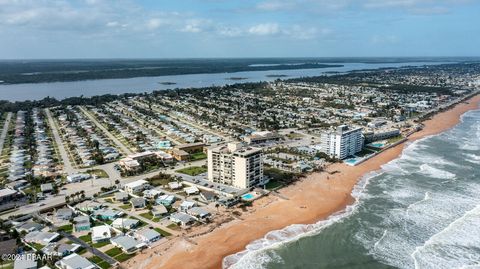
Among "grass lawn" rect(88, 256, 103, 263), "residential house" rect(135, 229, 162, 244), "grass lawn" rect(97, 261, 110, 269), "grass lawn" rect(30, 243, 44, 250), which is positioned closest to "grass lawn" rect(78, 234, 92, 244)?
"grass lawn" rect(88, 256, 103, 263)

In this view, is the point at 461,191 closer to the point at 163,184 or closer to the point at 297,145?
the point at 297,145

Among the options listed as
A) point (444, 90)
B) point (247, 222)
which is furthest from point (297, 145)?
point (444, 90)

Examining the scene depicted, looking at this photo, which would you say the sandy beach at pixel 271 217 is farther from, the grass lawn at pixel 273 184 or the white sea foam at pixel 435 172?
the white sea foam at pixel 435 172

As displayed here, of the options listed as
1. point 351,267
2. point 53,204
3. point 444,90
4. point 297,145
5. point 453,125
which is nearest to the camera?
point 351,267

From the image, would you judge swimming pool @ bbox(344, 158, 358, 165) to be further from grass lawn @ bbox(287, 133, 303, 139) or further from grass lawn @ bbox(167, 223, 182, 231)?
grass lawn @ bbox(167, 223, 182, 231)

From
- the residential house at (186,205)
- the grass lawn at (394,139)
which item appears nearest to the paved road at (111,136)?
the residential house at (186,205)

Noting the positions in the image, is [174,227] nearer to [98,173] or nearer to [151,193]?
[151,193]
